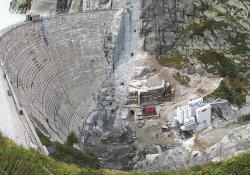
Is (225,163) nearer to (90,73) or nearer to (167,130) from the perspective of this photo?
(167,130)

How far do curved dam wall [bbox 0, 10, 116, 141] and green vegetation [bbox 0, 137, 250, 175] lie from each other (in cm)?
995

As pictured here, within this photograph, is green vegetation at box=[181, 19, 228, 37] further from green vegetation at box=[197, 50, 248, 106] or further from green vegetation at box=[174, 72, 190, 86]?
green vegetation at box=[174, 72, 190, 86]

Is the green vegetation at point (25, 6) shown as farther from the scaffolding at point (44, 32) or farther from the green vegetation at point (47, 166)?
the green vegetation at point (47, 166)

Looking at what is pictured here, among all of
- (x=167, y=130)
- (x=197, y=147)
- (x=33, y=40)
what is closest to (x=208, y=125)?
(x=167, y=130)

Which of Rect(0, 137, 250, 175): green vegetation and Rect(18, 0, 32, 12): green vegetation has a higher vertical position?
Rect(18, 0, 32, 12): green vegetation

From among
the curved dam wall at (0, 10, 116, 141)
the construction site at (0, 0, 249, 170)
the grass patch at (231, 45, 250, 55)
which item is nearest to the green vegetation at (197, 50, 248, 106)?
the construction site at (0, 0, 249, 170)

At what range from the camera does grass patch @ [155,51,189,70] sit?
62.6 meters

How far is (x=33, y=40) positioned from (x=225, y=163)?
1185 inches

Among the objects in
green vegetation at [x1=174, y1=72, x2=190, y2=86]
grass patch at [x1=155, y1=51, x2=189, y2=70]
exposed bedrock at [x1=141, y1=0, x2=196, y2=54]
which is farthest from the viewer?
exposed bedrock at [x1=141, y1=0, x2=196, y2=54]

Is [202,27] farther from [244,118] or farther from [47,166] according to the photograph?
[47,166]

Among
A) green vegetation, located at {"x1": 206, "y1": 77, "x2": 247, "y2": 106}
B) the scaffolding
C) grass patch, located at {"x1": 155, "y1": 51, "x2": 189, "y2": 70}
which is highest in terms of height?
the scaffolding

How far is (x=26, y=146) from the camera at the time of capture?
3750 cm

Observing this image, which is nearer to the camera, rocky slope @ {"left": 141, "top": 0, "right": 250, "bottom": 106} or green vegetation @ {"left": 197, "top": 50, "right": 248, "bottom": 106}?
green vegetation @ {"left": 197, "top": 50, "right": 248, "bottom": 106}

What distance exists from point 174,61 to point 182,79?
2.77 m
